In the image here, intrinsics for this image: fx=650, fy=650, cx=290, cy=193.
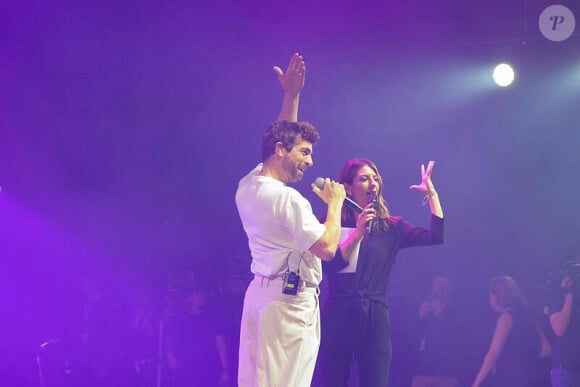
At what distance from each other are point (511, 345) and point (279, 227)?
10.6 feet

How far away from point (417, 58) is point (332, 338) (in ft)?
14.4

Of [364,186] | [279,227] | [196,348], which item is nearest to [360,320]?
[364,186]

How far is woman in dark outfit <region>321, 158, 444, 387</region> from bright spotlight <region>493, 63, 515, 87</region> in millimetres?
3700

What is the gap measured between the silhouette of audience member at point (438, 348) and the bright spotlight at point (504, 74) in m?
2.60

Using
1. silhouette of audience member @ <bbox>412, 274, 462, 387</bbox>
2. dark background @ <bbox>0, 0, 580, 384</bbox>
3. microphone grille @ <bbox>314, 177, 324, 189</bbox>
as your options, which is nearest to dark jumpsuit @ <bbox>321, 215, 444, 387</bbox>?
microphone grille @ <bbox>314, 177, 324, 189</bbox>

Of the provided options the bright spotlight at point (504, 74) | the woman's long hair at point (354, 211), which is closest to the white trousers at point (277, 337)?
the woman's long hair at point (354, 211)

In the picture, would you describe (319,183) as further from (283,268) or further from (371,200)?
(371,200)

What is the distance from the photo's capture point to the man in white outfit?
2.71 m

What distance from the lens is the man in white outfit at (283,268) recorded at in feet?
8.89

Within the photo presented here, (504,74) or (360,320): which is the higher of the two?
(504,74)

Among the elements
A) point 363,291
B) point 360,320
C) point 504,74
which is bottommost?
point 360,320

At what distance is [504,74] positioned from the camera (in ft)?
22.6

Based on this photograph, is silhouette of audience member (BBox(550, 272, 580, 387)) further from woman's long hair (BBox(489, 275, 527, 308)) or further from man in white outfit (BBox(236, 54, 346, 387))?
man in white outfit (BBox(236, 54, 346, 387))

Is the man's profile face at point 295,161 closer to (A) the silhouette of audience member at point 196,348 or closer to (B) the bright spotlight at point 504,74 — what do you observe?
(A) the silhouette of audience member at point 196,348
